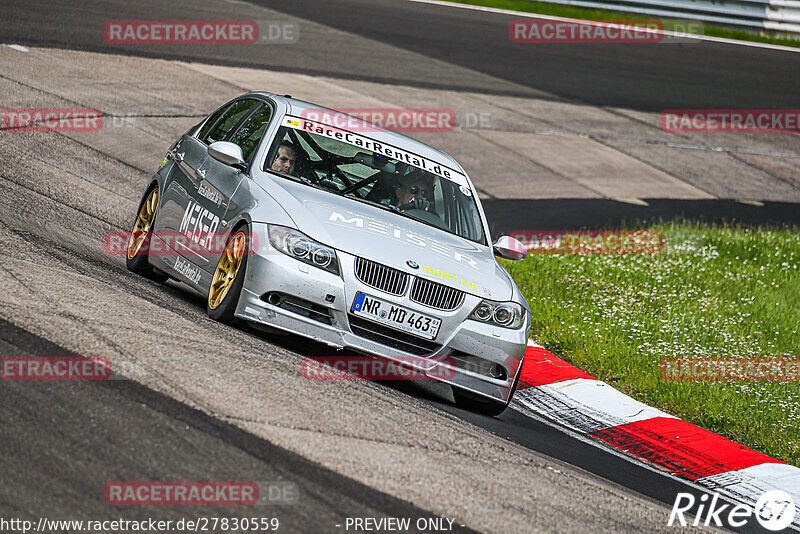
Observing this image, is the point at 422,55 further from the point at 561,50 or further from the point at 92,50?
the point at 92,50

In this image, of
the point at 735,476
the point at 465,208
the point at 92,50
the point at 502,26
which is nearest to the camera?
the point at 735,476

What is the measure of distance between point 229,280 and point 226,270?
0.12m

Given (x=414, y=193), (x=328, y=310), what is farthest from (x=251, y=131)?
(x=328, y=310)

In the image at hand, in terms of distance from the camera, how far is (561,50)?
81.0ft

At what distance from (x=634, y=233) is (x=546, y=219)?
122 centimetres

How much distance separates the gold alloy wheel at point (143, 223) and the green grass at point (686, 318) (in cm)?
353

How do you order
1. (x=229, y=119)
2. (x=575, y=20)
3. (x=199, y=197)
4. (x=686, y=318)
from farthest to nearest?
(x=575, y=20)
(x=686, y=318)
(x=229, y=119)
(x=199, y=197)

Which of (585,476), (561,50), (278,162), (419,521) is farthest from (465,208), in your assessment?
(561,50)

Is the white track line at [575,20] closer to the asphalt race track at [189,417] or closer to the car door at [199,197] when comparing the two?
the asphalt race track at [189,417]

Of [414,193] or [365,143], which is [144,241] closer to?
[365,143]

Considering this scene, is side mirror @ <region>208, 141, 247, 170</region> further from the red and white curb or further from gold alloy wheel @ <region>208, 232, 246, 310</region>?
the red and white curb

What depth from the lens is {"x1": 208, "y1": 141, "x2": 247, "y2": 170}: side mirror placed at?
741 cm

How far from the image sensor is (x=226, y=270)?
23.0 feet

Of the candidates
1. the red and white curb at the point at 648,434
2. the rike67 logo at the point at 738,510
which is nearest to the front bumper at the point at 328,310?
the red and white curb at the point at 648,434
